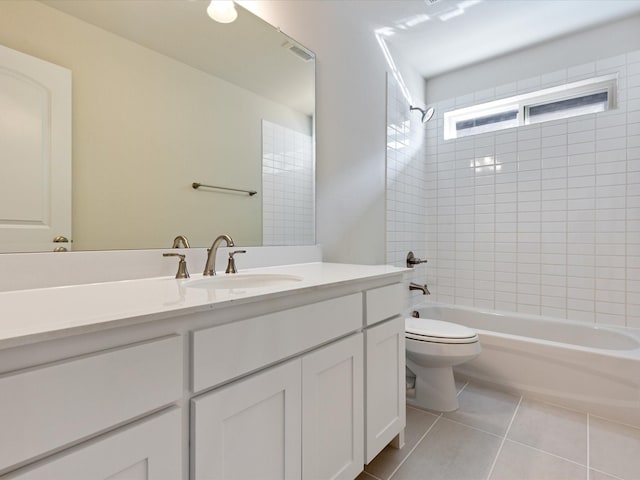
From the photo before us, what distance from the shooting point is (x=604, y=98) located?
2256mm

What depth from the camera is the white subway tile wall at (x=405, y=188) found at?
92.6 inches

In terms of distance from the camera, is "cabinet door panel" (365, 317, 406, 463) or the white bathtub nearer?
"cabinet door panel" (365, 317, 406, 463)

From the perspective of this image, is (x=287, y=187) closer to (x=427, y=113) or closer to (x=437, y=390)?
(x=437, y=390)

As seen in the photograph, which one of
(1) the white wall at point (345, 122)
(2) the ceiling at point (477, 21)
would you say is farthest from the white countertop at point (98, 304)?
(2) the ceiling at point (477, 21)

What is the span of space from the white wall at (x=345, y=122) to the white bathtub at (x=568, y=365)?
3.20ft

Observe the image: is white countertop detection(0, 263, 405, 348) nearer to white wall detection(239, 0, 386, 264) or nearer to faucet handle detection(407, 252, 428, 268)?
white wall detection(239, 0, 386, 264)

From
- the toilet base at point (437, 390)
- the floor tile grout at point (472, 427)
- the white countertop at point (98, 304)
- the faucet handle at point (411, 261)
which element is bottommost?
the floor tile grout at point (472, 427)

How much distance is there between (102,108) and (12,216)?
420mm

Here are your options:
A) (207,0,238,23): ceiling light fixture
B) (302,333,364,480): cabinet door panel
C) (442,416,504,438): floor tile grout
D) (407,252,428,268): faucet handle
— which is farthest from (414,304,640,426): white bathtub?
(207,0,238,23): ceiling light fixture

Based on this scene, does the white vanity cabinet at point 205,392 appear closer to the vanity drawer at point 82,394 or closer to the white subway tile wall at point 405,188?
the vanity drawer at point 82,394

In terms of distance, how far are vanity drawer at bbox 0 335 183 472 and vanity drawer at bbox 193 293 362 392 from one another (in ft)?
0.20

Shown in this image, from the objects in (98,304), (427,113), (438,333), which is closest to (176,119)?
(98,304)

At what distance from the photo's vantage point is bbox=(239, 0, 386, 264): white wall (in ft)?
5.80

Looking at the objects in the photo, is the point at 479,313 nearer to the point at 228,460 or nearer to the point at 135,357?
the point at 228,460
